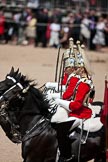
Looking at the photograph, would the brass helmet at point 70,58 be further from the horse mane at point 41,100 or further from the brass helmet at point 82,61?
the horse mane at point 41,100

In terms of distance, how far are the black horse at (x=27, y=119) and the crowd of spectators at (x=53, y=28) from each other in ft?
65.3

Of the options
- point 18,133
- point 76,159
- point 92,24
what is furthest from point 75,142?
→ point 92,24

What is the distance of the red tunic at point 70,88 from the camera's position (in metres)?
8.55

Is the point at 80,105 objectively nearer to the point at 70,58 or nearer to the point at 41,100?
the point at 41,100

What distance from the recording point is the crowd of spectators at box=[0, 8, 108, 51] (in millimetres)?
28391

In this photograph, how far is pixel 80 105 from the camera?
27.1 feet

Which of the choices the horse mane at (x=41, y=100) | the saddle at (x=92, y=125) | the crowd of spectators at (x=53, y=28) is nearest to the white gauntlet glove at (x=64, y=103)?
the horse mane at (x=41, y=100)

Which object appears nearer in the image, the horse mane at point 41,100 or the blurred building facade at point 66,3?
the horse mane at point 41,100

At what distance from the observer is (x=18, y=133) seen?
8.33m

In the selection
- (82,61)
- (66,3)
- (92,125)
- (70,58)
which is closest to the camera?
(92,125)

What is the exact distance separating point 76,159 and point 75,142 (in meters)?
0.25

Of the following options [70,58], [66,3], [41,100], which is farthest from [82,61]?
[66,3]

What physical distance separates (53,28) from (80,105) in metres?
20.6

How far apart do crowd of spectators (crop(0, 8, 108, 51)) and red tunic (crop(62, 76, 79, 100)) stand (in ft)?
64.2
